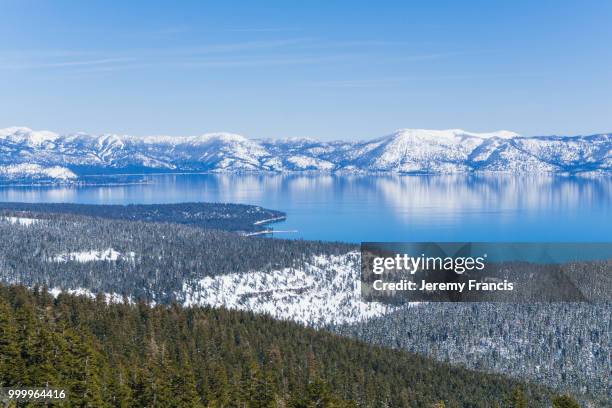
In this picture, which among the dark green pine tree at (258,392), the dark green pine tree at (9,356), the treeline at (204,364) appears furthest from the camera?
the dark green pine tree at (258,392)

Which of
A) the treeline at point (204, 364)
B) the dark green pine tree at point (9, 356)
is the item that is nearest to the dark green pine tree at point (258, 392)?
the treeline at point (204, 364)

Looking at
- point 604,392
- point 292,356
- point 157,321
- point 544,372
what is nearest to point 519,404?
point 292,356

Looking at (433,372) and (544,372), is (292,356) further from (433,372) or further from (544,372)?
(544,372)

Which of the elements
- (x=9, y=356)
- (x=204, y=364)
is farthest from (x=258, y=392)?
(x=204, y=364)

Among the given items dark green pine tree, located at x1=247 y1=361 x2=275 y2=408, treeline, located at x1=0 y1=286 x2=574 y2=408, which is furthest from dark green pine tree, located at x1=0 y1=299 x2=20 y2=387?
dark green pine tree, located at x1=247 y1=361 x2=275 y2=408

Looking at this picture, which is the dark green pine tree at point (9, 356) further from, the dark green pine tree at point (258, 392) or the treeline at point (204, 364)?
the dark green pine tree at point (258, 392)

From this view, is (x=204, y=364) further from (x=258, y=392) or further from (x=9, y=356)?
(x=9, y=356)

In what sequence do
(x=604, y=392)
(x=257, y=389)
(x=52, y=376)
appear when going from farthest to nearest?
(x=604, y=392), (x=257, y=389), (x=52, y=376)

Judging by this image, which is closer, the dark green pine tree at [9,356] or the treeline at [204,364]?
the treeline at [204,364]
